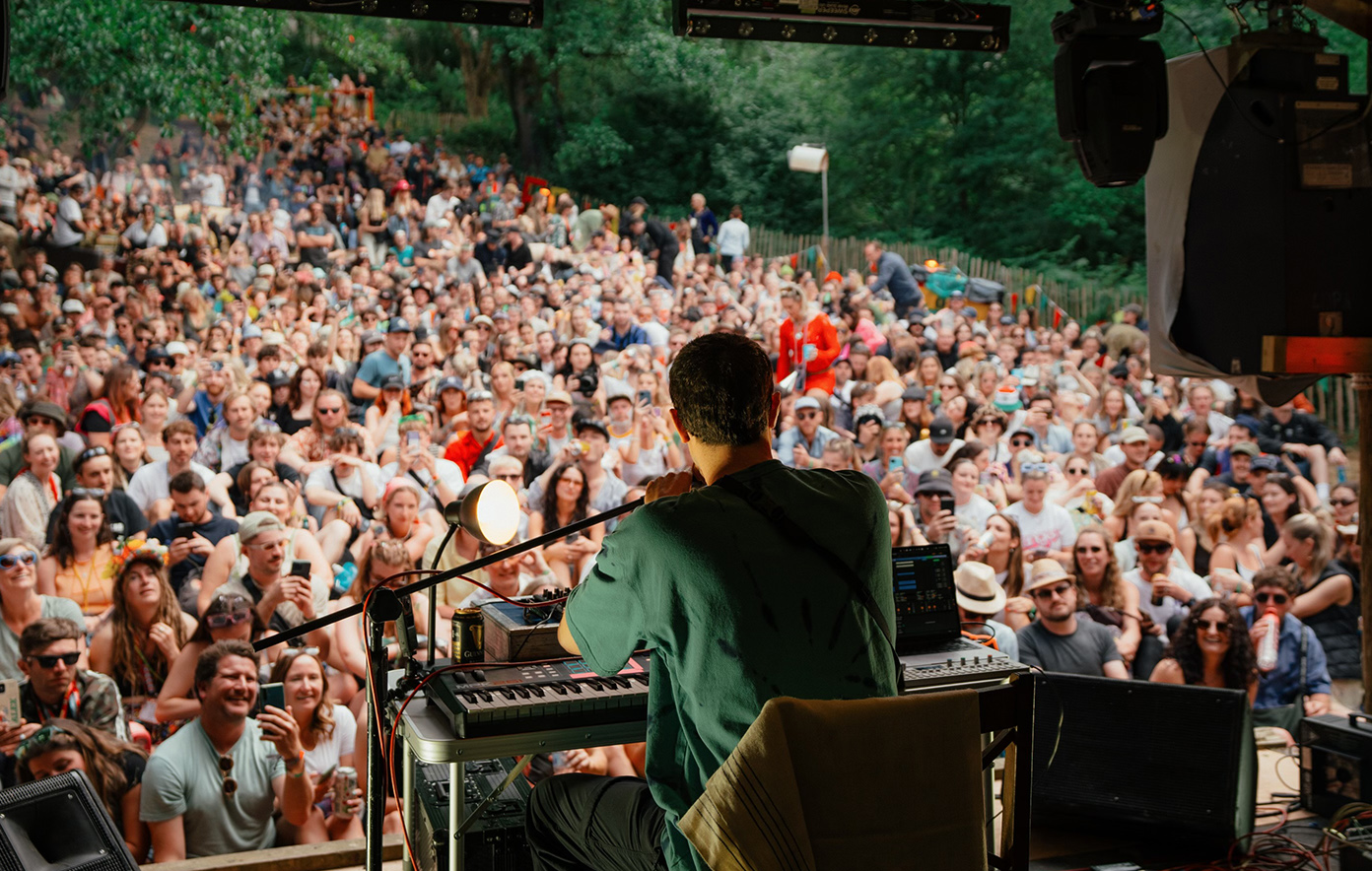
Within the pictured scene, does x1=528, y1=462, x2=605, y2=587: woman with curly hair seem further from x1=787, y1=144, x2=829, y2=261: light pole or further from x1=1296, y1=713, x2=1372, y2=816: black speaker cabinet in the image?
x1=787, y1=144, x2=829, y2=261: light pole

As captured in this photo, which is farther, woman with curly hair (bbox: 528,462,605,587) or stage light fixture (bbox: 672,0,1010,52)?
woman with curly hair (bbox: 528,462,605,587)

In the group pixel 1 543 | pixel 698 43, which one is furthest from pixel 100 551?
pixel 698 43

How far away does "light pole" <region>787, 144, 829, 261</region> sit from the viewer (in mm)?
9750

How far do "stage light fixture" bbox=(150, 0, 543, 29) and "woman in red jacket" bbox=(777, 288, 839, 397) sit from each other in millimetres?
4412

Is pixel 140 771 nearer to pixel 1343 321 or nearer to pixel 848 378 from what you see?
pixel 1343 321

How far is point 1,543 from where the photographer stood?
475 centimetres

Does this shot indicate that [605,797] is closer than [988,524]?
Yes

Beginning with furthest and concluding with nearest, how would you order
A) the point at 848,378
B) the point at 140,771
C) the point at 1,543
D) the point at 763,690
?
1. the point at 848,378
2. the point at 1,543
3. the point at 140,771
4. the point at 763,690

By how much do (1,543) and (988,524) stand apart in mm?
4470

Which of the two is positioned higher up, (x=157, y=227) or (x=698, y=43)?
(x=698, y=43)

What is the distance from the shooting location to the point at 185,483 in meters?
5.47

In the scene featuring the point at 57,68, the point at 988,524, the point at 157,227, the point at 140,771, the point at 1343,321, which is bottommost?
the point at 140,771

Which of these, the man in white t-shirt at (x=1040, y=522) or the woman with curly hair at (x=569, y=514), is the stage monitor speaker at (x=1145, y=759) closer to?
the woman with curly hair at (x=569, y=514)

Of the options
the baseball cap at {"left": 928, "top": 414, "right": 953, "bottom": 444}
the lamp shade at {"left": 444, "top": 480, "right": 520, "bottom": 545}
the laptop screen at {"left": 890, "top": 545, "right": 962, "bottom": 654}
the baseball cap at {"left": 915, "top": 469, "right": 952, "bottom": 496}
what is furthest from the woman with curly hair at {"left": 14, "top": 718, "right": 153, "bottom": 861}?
the baseball cap at {"left": 928, "top": 414, "right": 953, "bottom": 444}
